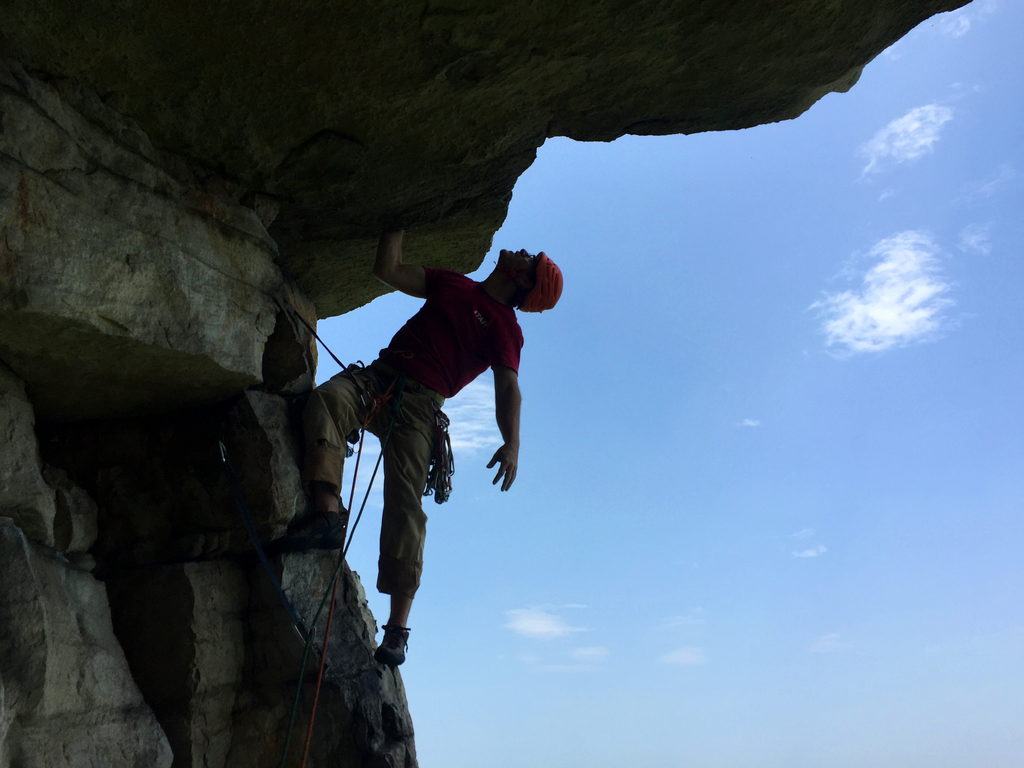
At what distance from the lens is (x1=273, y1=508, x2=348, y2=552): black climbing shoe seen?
4.58 m

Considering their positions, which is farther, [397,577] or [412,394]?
[412,394]

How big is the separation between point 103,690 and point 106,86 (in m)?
2.58

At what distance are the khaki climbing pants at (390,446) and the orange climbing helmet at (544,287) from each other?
818 millimetres

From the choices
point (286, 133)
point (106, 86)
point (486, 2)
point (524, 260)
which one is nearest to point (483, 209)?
point (524, 260)

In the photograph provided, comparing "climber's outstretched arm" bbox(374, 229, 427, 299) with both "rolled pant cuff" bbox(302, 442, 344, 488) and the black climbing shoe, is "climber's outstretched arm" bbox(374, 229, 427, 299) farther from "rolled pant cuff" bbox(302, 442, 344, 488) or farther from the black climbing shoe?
the black climbing shoe

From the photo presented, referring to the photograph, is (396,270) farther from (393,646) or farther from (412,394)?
(393,646)

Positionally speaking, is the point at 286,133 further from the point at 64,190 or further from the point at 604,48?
the point at 604,48

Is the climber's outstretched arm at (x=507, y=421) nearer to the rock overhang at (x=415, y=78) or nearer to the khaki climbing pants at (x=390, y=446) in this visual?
the khaki climbing pants at (x=390, y=446)

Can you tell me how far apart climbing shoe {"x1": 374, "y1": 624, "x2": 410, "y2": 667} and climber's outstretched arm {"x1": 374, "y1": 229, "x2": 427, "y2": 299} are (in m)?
1.96

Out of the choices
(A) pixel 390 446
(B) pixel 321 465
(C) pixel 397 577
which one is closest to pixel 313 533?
(B) pixel 321 465

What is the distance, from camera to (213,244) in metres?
4.38

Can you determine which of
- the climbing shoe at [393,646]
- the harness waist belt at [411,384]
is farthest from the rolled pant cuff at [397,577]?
the harness waist belt at [411,384]

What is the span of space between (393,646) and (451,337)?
5.87ft

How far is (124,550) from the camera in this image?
4.45 metres
